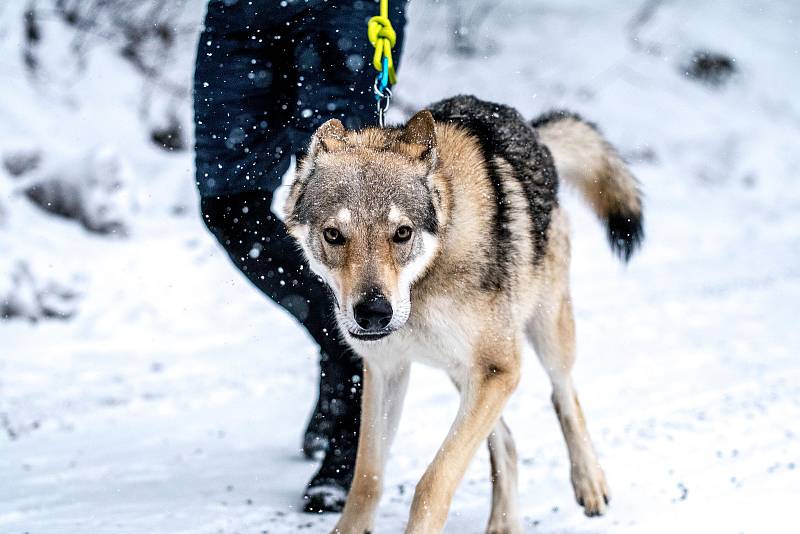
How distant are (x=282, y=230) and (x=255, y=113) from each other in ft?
1.44

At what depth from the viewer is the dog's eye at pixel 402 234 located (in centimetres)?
242

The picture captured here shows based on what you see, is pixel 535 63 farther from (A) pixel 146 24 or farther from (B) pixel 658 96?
(A) pixel 146 24

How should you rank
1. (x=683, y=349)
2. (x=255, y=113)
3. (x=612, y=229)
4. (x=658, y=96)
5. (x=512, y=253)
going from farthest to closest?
(x=658, y=96), (x=683, y=349), (x=612, y=229), (x=255, y=113), (x=512, y=253)

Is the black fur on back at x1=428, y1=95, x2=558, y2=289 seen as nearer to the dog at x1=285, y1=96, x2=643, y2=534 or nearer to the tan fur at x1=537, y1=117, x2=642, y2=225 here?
the dog at x1=285, y1=96, x2=643, y2=534

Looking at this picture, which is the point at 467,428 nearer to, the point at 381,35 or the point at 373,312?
the point at 373,312

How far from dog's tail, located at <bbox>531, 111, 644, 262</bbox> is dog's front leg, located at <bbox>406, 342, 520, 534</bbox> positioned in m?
1.25

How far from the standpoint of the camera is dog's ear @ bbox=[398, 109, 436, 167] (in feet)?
8.54

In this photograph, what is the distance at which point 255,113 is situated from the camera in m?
3.08

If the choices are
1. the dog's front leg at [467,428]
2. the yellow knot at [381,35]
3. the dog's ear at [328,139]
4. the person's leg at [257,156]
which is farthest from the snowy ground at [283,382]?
the yellow knot at [381,35]

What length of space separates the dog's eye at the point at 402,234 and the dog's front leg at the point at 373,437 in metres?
0.50

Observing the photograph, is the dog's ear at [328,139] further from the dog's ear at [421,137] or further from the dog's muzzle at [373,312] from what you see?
the dog's muzzle at [373,312]

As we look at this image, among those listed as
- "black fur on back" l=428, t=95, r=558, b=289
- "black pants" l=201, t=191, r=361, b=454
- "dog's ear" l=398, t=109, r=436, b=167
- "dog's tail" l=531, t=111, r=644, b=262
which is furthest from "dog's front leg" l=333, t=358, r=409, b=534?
"dog's tail" l=531, t=111, r=644, b=262

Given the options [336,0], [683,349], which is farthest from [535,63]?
[336,0]


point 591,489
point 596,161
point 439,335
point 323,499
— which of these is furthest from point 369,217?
point 596,161
